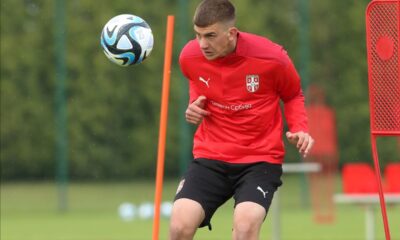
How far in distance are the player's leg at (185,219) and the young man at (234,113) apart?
12 mm

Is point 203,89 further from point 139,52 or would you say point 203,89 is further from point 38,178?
point 38,178

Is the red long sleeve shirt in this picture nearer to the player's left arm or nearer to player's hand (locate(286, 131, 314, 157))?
the player's left arm

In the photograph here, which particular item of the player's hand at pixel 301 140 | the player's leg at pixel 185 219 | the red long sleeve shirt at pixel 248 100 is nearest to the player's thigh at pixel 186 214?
the player's leg at pixel 185 219

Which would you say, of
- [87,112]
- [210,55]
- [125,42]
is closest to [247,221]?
[210,55]

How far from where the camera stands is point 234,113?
6.82m

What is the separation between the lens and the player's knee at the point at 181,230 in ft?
21.4

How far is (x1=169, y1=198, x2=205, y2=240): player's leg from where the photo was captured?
21.4ft

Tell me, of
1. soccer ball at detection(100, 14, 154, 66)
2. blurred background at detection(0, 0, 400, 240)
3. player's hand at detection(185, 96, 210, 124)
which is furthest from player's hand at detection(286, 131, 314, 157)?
blurred background at detection(0, 0, 400, 240)

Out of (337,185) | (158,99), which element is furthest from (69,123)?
(337,185)

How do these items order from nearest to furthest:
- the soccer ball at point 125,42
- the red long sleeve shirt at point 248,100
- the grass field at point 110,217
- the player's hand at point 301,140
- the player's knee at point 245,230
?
the player's knee at point 245,230
the player's hand at point 301,140
the red long sleeve shirt at point 248,100
the soccer ball at point 125,42
the grass field at point 110,217

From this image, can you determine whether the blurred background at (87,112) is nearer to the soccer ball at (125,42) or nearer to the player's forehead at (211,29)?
the soccer ball at (125,42)

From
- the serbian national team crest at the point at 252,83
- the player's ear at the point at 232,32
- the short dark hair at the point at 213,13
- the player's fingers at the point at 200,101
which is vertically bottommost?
the player's fingers at the point at 200,101

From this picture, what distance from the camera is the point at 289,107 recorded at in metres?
6.94

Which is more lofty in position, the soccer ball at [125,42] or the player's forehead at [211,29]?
the player's forehead at [211,29]
